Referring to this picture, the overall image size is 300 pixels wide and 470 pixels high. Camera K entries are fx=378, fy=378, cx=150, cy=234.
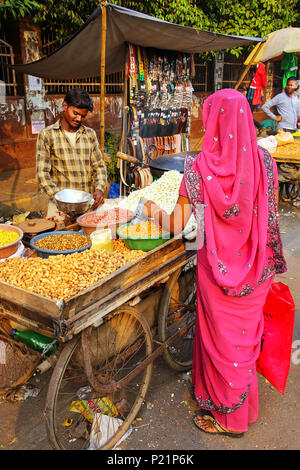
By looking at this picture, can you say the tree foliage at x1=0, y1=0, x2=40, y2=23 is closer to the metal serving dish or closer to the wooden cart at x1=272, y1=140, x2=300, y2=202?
the metal serving dish

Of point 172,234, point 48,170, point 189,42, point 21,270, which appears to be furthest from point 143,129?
point 21,270

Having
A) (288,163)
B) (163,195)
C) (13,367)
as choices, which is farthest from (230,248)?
(288,163)

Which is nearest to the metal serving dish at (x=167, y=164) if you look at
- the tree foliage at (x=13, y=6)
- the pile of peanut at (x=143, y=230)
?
the pile of peanut at (x=143, y=230)

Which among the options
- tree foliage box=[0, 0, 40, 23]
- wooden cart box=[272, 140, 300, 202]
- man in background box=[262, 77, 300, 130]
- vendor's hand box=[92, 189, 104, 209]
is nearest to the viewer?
vendor's hand box=[92, 189, 104, 209]

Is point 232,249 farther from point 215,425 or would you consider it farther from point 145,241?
point 215,425

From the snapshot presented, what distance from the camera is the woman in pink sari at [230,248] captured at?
76.5 inches

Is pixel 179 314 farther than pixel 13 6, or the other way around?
pixel 13 6

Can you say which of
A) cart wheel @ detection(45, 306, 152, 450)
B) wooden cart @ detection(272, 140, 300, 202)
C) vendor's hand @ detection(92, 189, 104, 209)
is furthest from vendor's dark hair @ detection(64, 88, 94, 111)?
wooden cart @ detection(272, 140, 300, 202)

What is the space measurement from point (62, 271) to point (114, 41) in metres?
3.63

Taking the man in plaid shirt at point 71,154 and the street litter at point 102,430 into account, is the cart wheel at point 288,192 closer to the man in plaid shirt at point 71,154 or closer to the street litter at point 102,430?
the man in plaid shirt at point 71,154

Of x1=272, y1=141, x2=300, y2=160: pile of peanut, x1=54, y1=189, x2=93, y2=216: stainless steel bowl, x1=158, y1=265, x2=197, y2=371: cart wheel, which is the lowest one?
x1=158, y1=265, x2=197, y2=371: cart wheel

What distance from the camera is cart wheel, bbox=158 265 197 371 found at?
Result: 2.61 meters

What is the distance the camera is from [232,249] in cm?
208

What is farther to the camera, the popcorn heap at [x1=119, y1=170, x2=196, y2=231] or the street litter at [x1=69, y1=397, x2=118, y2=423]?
the popcorn heap at [x1=119, y1=170, x2=196, y2=231]
